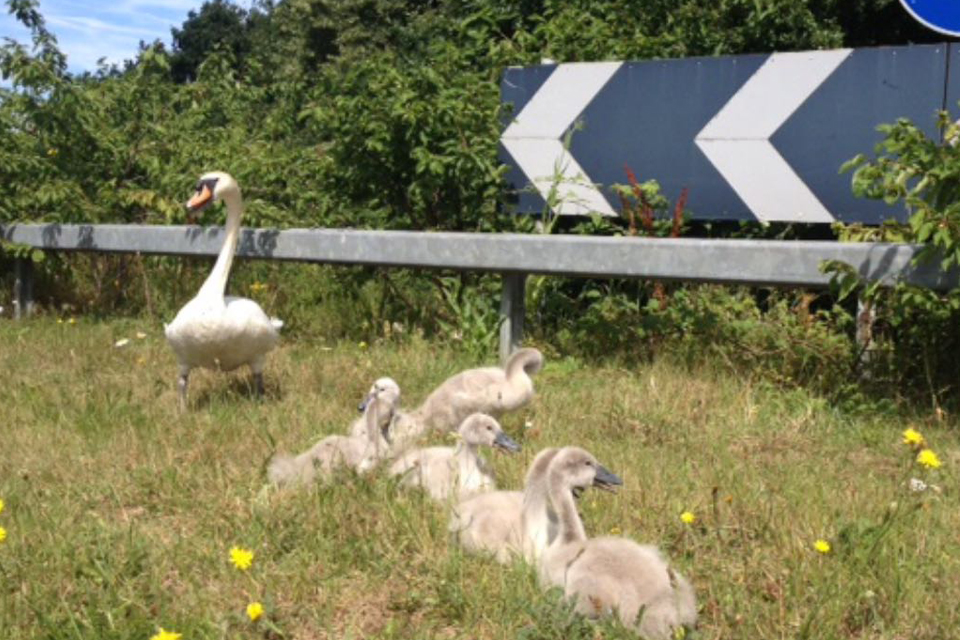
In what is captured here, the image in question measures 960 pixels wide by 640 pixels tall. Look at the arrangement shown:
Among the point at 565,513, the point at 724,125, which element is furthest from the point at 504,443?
the point at 724,125

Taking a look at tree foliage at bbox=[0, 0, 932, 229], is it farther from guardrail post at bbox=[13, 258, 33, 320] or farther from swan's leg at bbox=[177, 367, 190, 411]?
swan's leg at bbox=[177, 367, 190, 411]

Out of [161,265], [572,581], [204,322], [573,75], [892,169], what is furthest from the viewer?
[161,265]

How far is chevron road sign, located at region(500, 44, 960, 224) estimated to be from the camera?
7.73 metres

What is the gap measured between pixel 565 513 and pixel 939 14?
3237 millimetres

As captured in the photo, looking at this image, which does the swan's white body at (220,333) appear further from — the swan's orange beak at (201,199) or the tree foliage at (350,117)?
the tree foliage at (350,117)

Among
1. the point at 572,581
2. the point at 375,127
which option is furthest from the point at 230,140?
the point at 572,581

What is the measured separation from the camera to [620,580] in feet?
12.9

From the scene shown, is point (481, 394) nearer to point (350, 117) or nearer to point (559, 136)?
point (559, 136)

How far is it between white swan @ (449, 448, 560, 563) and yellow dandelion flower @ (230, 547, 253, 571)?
2.49ft

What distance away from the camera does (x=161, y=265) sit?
1139 centimetres

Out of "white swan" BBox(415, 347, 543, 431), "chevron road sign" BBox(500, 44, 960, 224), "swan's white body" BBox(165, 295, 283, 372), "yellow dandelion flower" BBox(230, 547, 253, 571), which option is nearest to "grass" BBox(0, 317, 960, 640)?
"yellow dandelion flower" BBox(230, 547, 253, 571)

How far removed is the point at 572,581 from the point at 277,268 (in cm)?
739

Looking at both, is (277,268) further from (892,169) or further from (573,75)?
(892,169)

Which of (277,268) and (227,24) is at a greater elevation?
(227,24)
